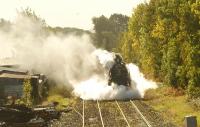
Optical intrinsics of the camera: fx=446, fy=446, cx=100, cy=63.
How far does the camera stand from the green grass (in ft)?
85.0

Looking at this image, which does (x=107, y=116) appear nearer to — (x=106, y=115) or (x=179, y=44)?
(x=106, y=115)

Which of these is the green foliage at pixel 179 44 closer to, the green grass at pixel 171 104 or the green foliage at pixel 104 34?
the green grass at pixel 171 104

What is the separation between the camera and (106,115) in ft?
92.3

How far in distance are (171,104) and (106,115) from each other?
5.65 metres

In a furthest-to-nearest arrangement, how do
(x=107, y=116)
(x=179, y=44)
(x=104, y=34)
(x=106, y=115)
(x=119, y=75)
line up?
(x=104, y=34) < (x=119, y=75) < (x=179, y=44) < (x=106, y=115) < (x=107, y=116)

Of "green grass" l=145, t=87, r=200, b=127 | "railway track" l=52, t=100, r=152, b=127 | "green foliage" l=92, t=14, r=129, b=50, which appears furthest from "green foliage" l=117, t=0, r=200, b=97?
"green foliage" l=92, t=14, r=129, b=50

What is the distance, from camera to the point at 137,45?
77375mm

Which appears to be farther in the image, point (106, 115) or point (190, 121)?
point (106, 115)

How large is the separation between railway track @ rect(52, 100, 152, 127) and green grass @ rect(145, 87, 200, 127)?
1554 mm

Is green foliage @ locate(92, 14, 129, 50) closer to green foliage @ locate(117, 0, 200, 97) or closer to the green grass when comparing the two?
green foliage @ locate(117, 0, 200, 97)

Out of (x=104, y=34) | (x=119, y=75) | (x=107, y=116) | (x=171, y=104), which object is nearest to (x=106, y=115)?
(x=107, y=116)

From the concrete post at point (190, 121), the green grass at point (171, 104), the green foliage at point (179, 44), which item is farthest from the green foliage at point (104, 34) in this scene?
the concrete post at point (190, 121)

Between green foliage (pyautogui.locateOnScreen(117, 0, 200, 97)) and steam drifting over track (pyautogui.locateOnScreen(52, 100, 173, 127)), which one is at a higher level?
green foliage (pyautogui.locateOnScreen(117, 0, 200, 97))

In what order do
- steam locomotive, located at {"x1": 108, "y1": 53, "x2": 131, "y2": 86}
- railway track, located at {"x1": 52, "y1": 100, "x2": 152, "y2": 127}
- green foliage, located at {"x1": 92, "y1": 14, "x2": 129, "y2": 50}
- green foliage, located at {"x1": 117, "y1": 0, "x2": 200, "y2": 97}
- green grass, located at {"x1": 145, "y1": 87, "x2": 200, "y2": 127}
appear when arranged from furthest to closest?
1. green foliage, located at {"x1": 92, "y1": 14, "x2": 129, "y2": 50}
2. steam locomotive, located at {"x1": 108, "y1": 53, "x2": 131, "y2": 86}
3. green foliage, located at {"x1": 117, "y1": 0, "x2": 200, "y2": 97}
4. green grass, located at {"x1": 145, "y1": 87, "x2": 200, "y2": 127}
5. railway track, located at {"x1": 52, "y1": 100, "x2": 152, "y2": 127}
